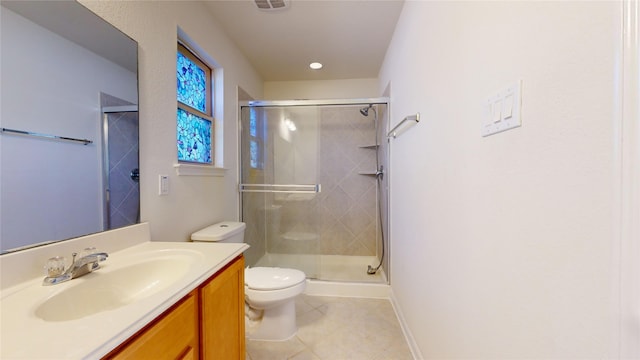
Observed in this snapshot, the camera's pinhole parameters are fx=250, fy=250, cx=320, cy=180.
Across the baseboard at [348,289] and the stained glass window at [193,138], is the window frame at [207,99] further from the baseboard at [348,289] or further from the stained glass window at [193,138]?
the baseboard at [348,289]

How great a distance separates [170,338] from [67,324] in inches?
9.1

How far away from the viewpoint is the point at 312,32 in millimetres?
2100

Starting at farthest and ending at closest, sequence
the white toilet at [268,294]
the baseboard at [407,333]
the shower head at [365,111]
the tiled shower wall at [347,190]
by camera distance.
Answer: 1. the tiled shower wall at [347,190]
2. the shower head at [365,111]
3. the white toilet at [268,294]
4. the baseboard at [407,333]

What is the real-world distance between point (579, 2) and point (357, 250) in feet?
9.63

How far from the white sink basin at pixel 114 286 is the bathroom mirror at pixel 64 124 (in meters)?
0.21

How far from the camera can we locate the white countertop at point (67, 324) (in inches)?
18.3

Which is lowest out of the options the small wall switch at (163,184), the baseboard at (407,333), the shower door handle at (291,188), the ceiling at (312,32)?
the baseboard at (407,333)

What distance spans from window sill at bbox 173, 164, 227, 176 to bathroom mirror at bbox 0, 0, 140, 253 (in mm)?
305

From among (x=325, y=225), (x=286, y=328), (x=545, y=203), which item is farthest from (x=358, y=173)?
(x=545, y=203)

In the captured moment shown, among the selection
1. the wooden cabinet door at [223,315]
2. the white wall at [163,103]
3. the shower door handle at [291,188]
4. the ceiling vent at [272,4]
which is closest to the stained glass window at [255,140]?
the shower door handle at [291,188]

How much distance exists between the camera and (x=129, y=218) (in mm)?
1146

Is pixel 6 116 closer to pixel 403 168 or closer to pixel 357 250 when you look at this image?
pixel 403 168

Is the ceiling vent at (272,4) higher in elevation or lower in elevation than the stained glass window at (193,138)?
higher

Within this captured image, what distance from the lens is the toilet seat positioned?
1.63 m
